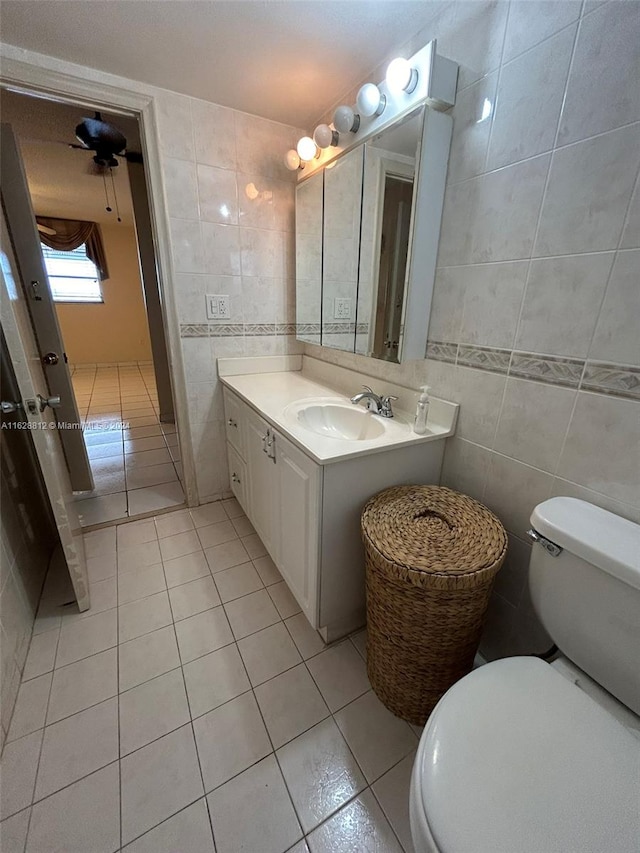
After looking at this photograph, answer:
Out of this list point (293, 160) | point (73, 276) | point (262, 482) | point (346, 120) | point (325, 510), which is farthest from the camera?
point (73, 276)

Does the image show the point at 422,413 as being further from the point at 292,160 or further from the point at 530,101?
the point at 292,160

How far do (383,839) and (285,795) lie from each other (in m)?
0.26

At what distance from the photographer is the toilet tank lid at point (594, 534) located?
2.29ft

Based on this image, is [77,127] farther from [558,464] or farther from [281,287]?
[558,464]

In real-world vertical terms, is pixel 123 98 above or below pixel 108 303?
above

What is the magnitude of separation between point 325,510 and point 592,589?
2.22 ft

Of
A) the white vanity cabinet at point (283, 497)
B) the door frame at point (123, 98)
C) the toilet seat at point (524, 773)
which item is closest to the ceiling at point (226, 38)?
the door frame at point (123, 98)

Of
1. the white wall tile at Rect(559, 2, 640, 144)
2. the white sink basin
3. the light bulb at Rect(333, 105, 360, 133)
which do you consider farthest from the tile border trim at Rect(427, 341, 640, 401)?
the light bulb at Rect(333, 105, 360, 133)

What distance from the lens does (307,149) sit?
1568mm

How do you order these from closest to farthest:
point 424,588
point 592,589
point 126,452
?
1. point 592,589
2. point 424,588
3. point 126,452

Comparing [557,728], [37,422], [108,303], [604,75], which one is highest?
[604,75]

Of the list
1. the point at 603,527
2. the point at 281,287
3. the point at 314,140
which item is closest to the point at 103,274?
the point at 281,287

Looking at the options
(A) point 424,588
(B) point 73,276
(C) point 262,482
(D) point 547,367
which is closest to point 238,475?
(C) point 262,482

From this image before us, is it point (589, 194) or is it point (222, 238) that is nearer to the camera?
point (589, 194)
